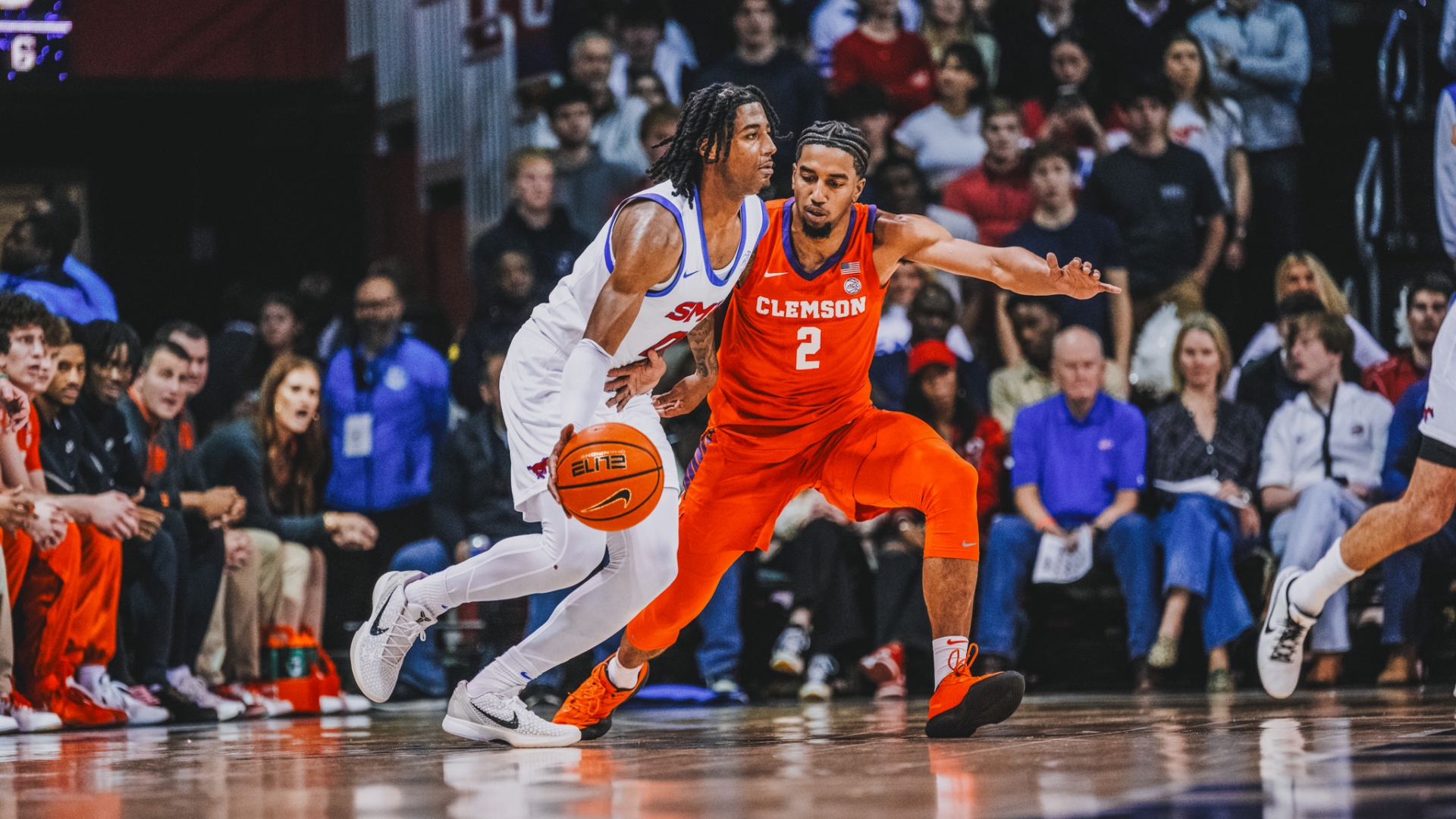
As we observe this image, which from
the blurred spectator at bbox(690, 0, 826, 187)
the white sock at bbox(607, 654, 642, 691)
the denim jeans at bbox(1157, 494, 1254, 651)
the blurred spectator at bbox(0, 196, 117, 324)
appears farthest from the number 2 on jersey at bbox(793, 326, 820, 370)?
the blurred spectator at bbox(690, 0, 826, 187)

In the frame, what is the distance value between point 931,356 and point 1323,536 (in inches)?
82.0

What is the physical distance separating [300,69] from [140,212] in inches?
70.2

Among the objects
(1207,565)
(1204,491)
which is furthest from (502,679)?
(1204,491)

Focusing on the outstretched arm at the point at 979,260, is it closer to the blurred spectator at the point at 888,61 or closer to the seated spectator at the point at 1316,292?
the seated spectator at the point at 1316,292

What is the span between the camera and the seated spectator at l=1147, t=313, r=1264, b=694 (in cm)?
757

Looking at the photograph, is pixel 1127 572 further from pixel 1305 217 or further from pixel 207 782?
pixel 207 782

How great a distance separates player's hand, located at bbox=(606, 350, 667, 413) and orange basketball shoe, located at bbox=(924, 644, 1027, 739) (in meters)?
1.31

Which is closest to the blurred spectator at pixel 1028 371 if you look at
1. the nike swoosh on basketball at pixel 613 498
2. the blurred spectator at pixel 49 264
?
the nike swoosh on basketball at pixel 613 498

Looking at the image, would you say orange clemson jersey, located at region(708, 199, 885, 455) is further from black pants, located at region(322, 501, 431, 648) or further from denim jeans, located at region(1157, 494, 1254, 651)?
black pants, located at region(322, 501, 431, 648)

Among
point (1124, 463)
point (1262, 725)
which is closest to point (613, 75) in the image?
point (1124, 463)

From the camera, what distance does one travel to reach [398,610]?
16.5 ft

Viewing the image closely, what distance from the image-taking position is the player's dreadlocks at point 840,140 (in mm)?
4977

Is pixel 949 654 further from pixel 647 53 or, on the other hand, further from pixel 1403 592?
pixel 647 53

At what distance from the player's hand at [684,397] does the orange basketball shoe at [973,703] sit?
49.7 inches
